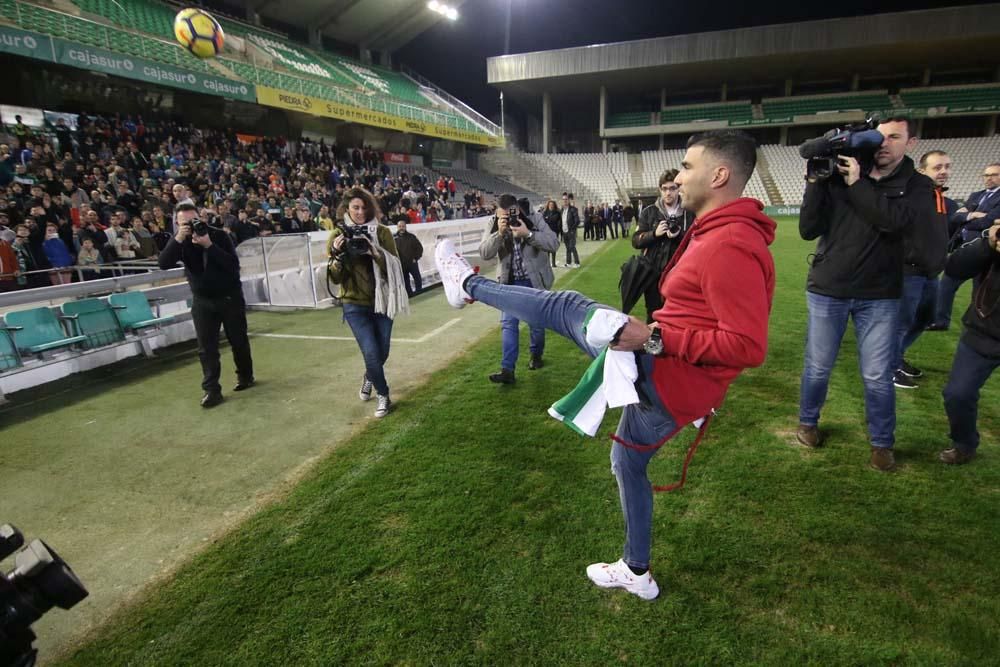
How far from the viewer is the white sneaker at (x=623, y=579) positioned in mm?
2320

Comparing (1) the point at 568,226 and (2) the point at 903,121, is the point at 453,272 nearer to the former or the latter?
(2) the point at 903,121

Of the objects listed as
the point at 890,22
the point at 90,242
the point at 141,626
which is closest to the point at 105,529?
the point at 141,626

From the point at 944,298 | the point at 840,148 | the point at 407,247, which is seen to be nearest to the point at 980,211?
the point at 944,298

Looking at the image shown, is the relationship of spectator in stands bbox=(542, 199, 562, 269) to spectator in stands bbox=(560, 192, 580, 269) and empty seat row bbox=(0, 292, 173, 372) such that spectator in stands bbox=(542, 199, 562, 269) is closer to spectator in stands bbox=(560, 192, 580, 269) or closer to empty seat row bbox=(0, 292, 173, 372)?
spectator in stands bbox=(560, 192, 580, 269)

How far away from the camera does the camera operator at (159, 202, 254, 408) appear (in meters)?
4.79

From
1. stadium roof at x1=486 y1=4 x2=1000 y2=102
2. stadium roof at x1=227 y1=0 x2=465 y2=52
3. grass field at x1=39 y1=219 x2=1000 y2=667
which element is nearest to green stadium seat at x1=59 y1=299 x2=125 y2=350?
grass field at x1=39 y1=219 x2=1000 y2=667

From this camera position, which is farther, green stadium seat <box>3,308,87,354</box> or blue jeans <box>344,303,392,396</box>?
green stadium seat <box>3,308,87,354</box>

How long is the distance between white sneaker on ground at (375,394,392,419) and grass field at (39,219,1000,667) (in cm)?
53

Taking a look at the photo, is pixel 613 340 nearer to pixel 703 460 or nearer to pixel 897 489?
pixel 703 460

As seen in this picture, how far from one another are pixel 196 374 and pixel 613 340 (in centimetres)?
600

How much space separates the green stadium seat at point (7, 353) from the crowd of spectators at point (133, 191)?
159cm

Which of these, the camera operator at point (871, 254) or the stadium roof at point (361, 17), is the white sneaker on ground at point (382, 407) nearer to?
the camera operator at point (871, 254)

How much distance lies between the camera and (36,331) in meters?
5.81

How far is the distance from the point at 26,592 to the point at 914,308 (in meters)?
6.17
